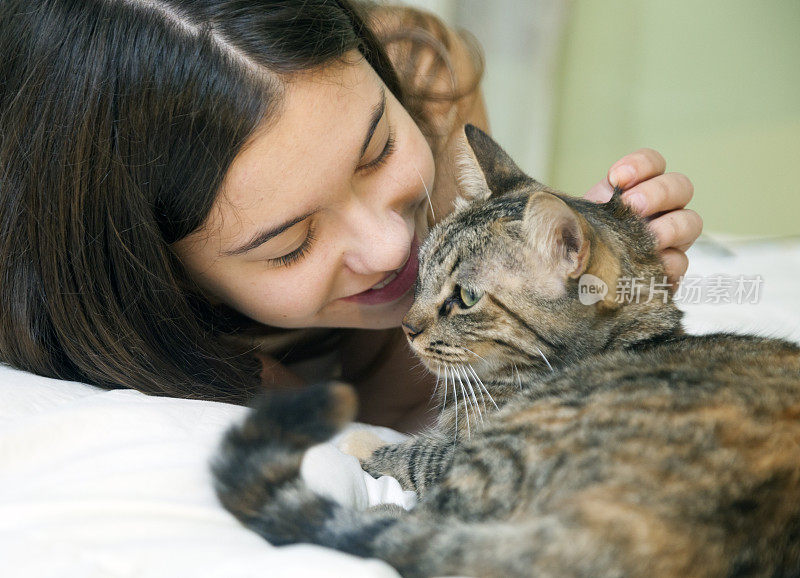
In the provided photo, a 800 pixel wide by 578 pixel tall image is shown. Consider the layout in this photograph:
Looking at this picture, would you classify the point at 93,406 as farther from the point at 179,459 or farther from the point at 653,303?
the point at 653,303

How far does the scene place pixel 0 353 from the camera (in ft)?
3.96

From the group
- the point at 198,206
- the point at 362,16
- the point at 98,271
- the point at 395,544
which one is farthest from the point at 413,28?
the point at 395,544

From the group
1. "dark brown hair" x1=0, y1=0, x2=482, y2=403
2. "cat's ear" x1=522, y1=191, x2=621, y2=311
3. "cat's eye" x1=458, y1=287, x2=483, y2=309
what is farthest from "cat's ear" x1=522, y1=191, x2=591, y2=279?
"dark brown hair" x1=0, y1=0, x2=482, y2=403

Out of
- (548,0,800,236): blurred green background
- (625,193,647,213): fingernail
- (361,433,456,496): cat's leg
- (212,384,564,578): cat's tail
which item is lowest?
(361,433,456,496): cat's leg

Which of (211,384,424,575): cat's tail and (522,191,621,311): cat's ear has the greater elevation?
(522,191,621,311): cat's ear

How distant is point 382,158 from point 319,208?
0.20m

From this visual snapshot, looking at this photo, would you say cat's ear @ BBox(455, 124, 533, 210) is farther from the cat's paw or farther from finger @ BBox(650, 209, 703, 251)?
the cat's paw

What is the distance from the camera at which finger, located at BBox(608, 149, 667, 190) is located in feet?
4.47

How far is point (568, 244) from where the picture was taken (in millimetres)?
1066

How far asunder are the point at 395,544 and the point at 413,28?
58.5 inches

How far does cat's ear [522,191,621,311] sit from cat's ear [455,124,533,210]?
30 centimetres

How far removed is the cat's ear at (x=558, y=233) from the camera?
1005 millimetres

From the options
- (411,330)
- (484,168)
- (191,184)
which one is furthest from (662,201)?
(191,184)

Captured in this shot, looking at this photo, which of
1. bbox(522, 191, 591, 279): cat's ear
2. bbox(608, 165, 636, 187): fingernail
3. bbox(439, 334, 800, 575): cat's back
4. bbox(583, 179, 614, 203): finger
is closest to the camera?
bbox(439, 334, 800, 575): cat's back
